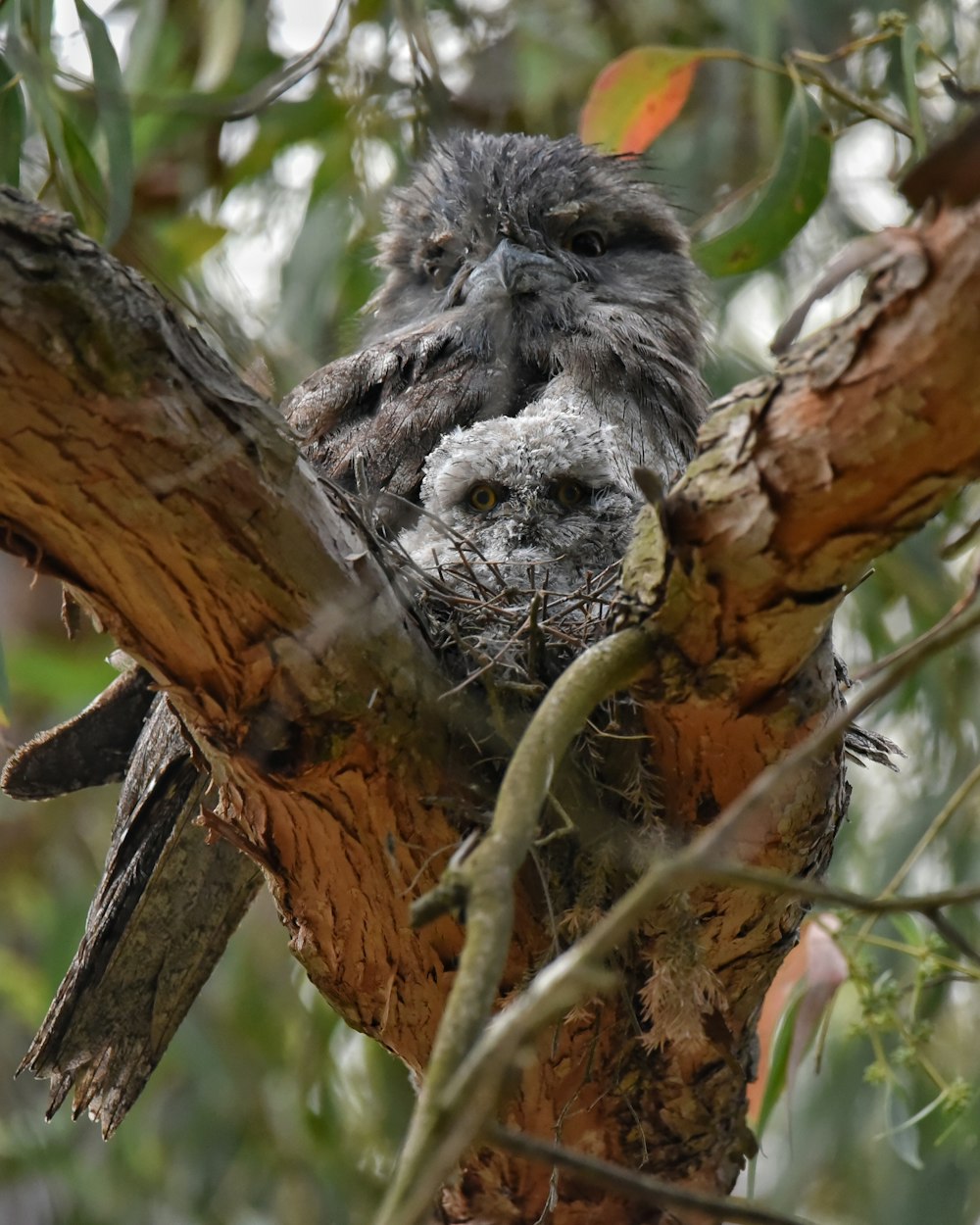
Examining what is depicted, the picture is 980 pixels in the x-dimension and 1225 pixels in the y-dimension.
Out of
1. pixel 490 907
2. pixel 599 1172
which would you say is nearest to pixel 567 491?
pixel 490 907

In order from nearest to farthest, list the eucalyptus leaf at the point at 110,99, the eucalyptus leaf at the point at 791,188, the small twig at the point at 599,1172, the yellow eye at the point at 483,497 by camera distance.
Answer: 1. the small twig at the point at 599,1172
2. the eucalyptus leaf at the point at 110,99
3. the yellow eye at the point at 483,497
4. the eucalyptus leaf at the point at 791,188

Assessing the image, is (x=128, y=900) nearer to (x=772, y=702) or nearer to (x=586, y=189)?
(x=772, y=702)

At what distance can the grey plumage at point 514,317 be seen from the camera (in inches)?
105

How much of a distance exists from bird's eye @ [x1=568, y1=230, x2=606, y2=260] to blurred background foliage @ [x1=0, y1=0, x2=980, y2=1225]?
0.40 meters

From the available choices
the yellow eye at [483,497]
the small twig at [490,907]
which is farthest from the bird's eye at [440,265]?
the small twig at [490,907]

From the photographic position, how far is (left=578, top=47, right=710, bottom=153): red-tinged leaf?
2877mm

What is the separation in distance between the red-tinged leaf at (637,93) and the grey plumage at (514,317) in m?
0.17

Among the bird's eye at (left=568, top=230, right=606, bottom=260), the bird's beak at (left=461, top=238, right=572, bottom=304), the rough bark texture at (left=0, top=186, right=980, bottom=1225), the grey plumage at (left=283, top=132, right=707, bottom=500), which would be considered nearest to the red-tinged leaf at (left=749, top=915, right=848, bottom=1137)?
the rough bark texture at (left=0, top=186, right=980, bottom=1225)

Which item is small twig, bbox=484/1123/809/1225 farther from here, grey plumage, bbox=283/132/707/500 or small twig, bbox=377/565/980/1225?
grey plumage, bbox=283/132/707/500

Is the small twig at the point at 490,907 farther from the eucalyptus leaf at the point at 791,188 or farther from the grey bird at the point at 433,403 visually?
the eucalyptus leaf at the point at 791,188

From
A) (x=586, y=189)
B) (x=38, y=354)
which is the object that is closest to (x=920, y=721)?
(x=586, y=189)

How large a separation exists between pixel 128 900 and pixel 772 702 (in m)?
1.14

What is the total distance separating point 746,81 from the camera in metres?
4.20

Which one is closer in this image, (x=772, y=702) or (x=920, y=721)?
(x=772, y=702)
